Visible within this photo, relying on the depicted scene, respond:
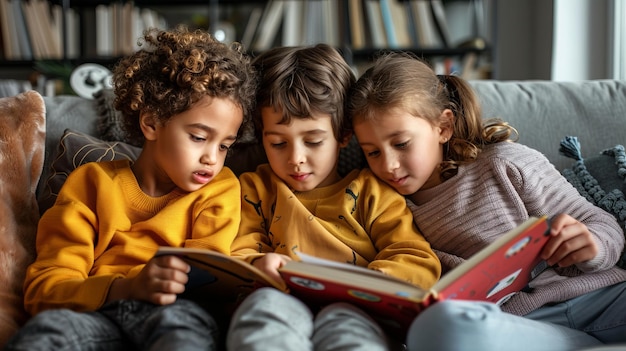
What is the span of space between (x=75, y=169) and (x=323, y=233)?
1.86 feet

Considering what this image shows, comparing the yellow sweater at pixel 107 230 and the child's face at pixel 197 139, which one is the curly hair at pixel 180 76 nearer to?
the child's face at pixel 197 139

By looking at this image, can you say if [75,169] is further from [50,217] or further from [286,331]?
[286,331]

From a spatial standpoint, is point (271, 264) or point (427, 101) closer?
point (271, 264)

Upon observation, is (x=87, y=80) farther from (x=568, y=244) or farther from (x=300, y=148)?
(x=568, y=244)

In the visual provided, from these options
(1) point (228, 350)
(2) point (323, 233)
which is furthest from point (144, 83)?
(1) point (228, 350)

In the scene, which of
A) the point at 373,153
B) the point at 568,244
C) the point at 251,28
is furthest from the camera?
the point at 251,28

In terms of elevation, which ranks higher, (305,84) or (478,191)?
(305,84)

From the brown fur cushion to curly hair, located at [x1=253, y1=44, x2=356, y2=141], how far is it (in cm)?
52

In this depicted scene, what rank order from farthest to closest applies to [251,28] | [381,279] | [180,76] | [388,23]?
[251,28]
[388,23]
[180,76]
[381,279]

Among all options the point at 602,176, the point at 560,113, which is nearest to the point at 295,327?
the point at 602,176

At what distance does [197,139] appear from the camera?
1438mm

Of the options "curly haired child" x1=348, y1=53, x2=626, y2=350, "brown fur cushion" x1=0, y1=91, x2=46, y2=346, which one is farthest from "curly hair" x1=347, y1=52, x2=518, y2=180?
"brown fur cushion" x1=0, y1=91, x2=46, y2=346

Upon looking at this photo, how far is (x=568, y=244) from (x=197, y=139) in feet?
2.50

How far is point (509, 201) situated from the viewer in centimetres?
148
